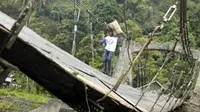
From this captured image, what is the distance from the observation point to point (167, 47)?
10.2m

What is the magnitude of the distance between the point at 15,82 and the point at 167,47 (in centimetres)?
1177

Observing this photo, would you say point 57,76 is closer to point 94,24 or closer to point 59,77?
point 59,77

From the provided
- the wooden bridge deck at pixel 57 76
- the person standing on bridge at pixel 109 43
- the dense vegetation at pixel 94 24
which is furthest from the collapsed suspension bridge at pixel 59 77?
the dense vegetation at pixel 94 24

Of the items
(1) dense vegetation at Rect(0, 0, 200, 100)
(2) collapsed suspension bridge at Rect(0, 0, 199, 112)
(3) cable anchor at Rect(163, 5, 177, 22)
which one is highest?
(3) cable anchor at Rect(163, 5, 177, 22)

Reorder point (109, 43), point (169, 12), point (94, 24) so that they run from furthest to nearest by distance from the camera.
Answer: point (94, 24)
point (109, 43)
point (169, 12)

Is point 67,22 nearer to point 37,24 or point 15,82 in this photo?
point 37,24

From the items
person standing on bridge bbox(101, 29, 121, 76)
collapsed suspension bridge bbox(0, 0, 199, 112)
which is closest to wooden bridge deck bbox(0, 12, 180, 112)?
collapsed suspension bridge bbox(0, 0, 199, 112)

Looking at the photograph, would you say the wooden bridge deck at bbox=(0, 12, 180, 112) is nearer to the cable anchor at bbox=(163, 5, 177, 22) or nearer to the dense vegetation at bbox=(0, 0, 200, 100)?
the cable anchor at bbox=(163, 5, 177, 22)

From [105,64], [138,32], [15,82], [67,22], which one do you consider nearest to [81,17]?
[67,22]

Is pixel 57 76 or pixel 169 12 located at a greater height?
pixel 169 12

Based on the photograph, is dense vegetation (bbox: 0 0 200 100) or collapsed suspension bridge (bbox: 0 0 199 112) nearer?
collapsed suspension bridge (bbox: 0 0 199 112)

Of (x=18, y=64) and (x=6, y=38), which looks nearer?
(x=6, y=38)

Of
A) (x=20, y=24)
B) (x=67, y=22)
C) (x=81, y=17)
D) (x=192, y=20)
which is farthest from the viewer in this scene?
(x=81, y=17)

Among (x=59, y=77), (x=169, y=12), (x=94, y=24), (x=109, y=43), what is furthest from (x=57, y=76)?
(x=94, y=24)
